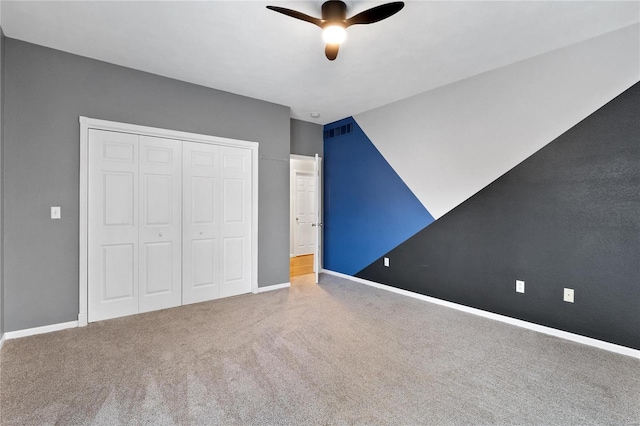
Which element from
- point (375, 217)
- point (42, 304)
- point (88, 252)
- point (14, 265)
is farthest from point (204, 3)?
point (375, 217)

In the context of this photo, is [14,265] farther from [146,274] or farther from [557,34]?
[557,34]

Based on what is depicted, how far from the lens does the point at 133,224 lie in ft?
11.4

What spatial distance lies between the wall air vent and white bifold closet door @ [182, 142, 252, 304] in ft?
5.98

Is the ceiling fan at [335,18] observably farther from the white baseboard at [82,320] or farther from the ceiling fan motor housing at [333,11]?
the white baseboard at [82,320]

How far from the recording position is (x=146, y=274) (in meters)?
3.56

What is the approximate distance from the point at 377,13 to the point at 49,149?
128 inches

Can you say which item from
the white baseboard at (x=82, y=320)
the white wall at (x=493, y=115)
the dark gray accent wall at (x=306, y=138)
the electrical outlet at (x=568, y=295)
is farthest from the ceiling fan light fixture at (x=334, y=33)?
the white baseboard at (x=82, y=320)

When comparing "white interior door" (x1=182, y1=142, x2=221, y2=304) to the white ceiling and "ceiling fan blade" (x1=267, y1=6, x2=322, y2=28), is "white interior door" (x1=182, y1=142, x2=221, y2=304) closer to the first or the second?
the white ceiling

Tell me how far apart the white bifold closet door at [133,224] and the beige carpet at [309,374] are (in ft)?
0.96

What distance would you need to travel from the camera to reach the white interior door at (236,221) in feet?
13.6

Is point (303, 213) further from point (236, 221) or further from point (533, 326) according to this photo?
point (533, 326)

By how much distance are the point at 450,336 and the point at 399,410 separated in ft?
4.39

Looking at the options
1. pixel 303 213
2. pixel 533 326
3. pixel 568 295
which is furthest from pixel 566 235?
pixel 303 213

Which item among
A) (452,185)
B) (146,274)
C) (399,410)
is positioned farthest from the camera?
(452,185)
